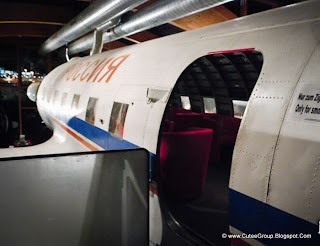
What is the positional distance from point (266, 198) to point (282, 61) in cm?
102

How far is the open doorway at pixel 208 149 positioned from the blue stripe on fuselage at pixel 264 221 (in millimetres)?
1119

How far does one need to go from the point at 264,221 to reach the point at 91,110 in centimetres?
420

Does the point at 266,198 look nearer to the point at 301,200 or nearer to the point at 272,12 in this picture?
the point at 301,200

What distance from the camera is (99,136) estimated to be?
5.09 meters

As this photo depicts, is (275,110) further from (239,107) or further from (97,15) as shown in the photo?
(239,107)

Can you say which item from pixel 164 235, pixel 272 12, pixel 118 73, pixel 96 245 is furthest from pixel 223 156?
pixel 96 245

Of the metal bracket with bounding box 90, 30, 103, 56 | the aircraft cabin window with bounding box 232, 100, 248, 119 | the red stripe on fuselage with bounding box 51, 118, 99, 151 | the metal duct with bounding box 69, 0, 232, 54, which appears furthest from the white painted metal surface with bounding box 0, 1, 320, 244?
the aircraft cabin window with bounding box 232, 100, 248, 119

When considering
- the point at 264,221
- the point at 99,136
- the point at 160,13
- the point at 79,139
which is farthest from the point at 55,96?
the point at 264,221

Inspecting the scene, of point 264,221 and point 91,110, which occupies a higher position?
point 91,110

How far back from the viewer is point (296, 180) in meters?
1.83

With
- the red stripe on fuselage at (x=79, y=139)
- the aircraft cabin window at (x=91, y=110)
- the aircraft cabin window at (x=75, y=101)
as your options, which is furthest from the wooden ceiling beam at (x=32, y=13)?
the aircraft cabin window at (x=91, y=110)

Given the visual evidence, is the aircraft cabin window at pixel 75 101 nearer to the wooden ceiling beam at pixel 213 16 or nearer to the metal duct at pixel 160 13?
the metal duct at pixel 160 13

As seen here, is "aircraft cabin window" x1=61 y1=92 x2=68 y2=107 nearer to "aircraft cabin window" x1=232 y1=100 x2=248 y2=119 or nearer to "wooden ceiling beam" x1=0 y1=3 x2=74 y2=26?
"wooden ceiling beam" x1=0 y1=3 x2=74 y2=26

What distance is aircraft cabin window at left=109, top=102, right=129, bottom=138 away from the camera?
13.7 ft
